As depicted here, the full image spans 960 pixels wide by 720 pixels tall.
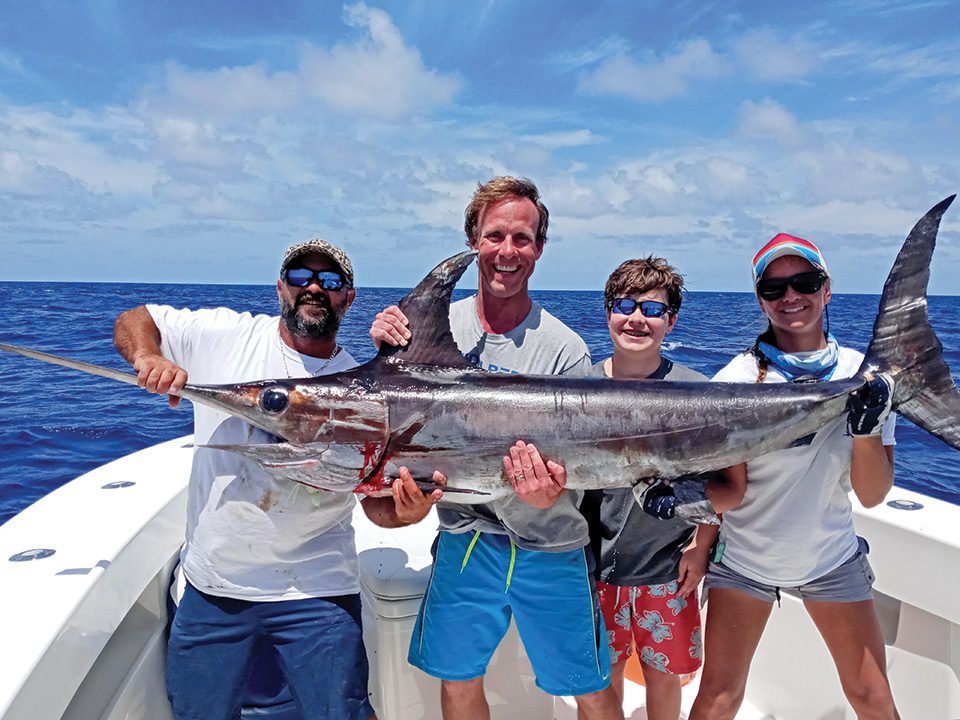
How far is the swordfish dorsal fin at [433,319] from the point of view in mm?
2154

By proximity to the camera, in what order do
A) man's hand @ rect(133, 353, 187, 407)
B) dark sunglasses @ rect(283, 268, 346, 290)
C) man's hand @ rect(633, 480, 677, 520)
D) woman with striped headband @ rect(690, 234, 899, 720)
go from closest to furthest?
man's hand @ rect(133, 353, 187, 407)
man's hand @ rect(633, 480, 677, 520)
woman with striped headband @ rect(690, 234, 899, 720)
dark sunglasses @ rect(283, 268, 346, 290)

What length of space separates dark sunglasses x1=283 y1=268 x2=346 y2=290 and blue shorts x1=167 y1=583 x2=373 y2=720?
1.06 m

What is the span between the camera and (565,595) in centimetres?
220

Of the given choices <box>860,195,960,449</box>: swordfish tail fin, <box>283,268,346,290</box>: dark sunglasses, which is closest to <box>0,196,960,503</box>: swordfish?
<box>860,195,960,449</box>: swordfish tail fin

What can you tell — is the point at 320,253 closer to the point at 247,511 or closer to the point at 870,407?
the point at 247,511

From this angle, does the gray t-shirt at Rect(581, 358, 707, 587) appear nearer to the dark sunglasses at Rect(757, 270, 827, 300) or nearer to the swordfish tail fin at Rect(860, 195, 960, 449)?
the dark sunglasses at Rect(757, 270, 827, 300)

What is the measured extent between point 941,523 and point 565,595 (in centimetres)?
154

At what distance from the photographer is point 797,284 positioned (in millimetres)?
2113

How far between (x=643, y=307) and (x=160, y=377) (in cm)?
153

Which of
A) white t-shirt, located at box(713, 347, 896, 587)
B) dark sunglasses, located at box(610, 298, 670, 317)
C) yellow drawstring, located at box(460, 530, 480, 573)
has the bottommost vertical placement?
yellow drawstring, located at box(460, 530, 480, 573)

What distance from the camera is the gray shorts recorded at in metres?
2.14

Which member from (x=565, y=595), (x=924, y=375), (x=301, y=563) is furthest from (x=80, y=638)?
(x=924, y=375)

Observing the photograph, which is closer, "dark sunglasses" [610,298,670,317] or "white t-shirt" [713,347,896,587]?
"white t-shirt" [713,347,896,587]

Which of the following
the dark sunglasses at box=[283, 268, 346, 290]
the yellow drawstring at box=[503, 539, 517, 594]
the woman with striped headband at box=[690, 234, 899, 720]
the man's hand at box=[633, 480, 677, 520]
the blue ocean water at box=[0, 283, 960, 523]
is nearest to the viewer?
the man's hand at box=[633, 480, 677, 520]
